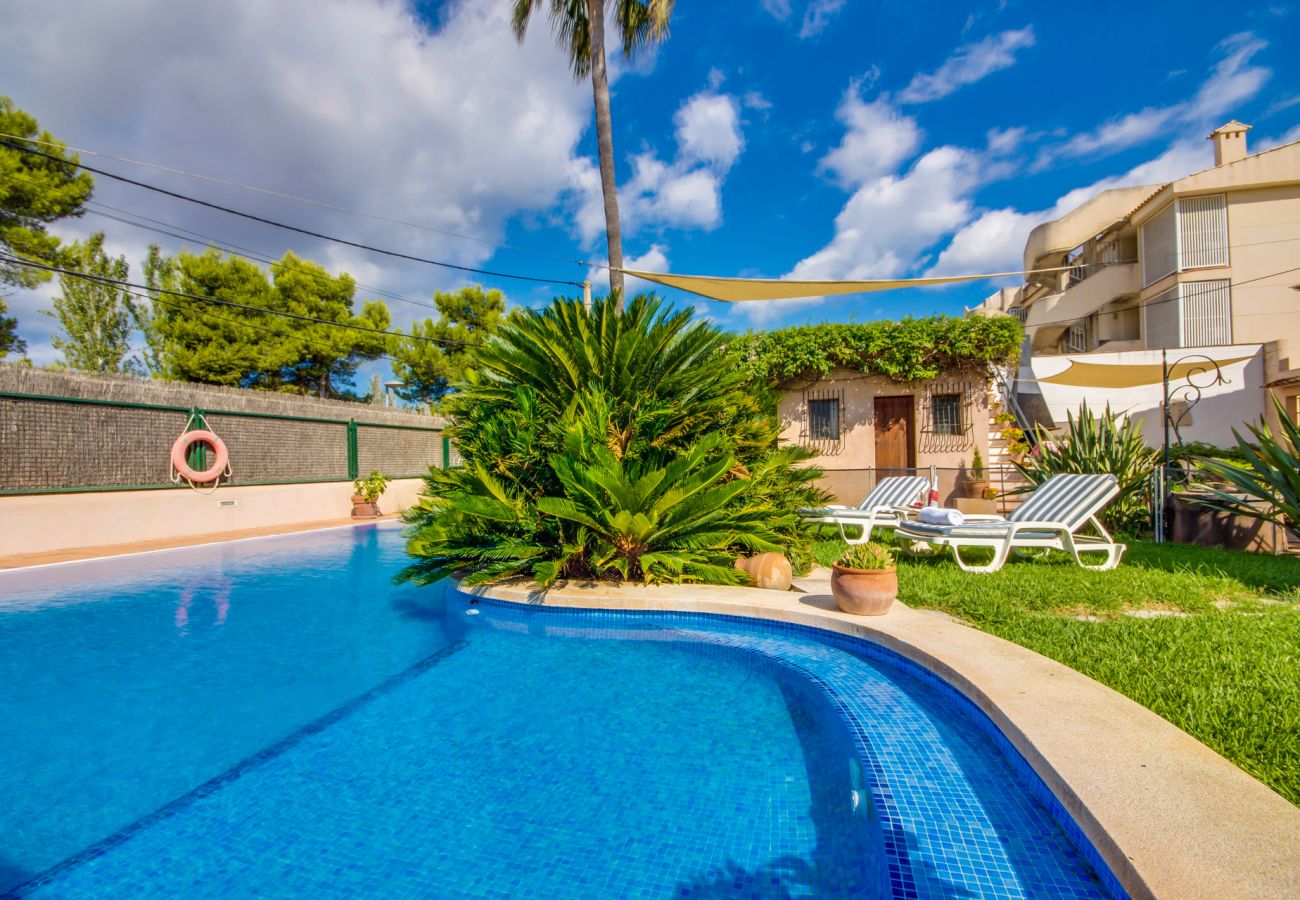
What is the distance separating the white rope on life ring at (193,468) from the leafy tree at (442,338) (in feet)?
55.0

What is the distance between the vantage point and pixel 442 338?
28797mm

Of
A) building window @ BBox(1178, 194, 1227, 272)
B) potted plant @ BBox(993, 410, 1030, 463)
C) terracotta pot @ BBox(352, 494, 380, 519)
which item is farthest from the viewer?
building window @ BBox(1178, 194, 1227, 272)

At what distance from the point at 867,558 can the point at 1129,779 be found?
245 centimetres

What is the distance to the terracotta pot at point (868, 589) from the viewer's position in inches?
170

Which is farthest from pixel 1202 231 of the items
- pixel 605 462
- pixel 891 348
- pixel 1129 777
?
pixel 1129 777

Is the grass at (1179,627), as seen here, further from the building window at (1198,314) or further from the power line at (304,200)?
the building window at (1198,314)

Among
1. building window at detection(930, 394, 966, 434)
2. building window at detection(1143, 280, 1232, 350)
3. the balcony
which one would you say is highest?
the balcony

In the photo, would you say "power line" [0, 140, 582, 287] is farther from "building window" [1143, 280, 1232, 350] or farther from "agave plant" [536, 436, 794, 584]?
"building window" [1143, 280, 1232, 350]

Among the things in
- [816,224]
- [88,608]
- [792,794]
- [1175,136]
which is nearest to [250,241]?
[88,608]

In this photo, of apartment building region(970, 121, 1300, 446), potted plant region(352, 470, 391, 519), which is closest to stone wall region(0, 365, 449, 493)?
potted plant region(352, 470, 391, 519)

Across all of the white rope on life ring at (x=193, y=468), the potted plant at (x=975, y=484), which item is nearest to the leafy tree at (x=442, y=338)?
the white rope on life ring at (x=193, y=468)

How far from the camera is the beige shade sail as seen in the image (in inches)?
382

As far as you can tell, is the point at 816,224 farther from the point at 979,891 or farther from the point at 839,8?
the point at 979,891

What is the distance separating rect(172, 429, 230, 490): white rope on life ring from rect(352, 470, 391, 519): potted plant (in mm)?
2902
